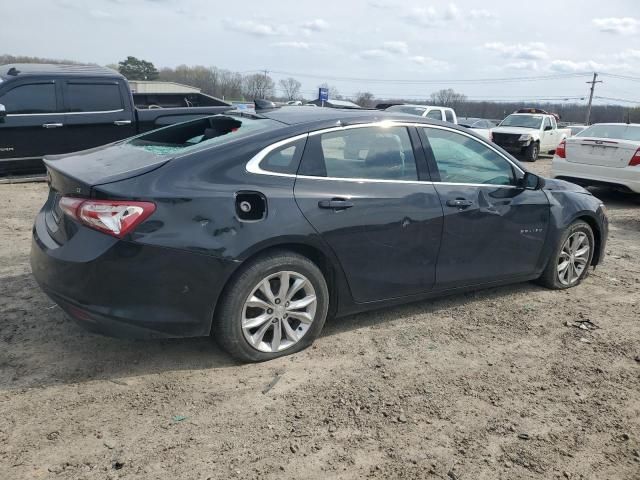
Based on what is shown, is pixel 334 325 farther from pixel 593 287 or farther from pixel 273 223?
pixel 593 287

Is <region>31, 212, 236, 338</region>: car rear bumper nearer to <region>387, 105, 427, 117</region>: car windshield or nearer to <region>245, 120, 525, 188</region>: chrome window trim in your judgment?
Answer: <region>245, 120, 525, 188</region>: chrome window trim

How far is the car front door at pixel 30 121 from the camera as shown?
325 inches

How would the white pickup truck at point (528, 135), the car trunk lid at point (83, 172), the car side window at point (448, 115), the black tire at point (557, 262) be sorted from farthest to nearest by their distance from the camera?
1. the white pickup truck at point (528, 135)
2. the car side window at point (448, 115)
3. the black tire at point (557, 262)
4. the car trunk lid at point (83, 172)

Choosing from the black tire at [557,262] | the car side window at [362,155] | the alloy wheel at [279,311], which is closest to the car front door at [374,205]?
the car side window at [362,155]

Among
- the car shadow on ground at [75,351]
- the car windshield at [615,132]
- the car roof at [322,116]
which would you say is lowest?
the car shadow on ground at [75,351]

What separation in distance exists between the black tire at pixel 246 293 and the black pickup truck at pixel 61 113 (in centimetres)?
671

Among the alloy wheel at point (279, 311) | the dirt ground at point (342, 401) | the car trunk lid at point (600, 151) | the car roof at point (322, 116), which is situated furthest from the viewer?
the car trunk lid at point (600, 151)

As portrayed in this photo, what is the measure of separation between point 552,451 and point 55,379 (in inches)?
109

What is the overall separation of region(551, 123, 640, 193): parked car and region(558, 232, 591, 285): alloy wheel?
5123 mm

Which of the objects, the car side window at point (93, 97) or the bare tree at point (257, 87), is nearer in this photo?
the car side window at point (93, 97)

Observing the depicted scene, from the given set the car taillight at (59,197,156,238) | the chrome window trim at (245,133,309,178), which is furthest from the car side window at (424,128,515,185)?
the car taillight at (59,197,156,238)

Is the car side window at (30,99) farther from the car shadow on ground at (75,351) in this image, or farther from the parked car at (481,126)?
the parked car at (481,126)

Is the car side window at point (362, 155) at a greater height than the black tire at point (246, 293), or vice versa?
the car side window at point (362, 155)

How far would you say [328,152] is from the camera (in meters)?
3.58
